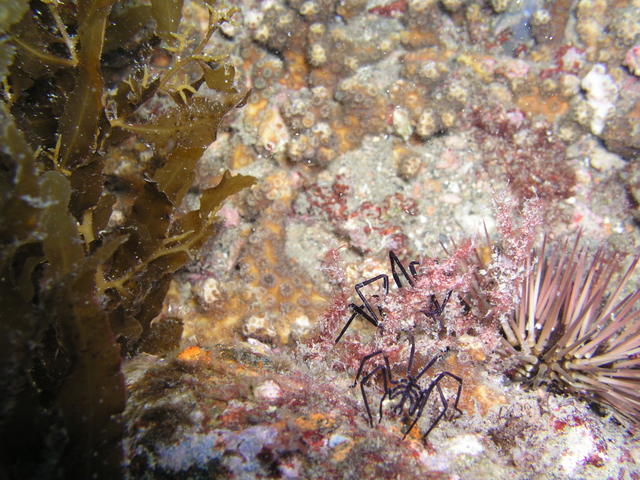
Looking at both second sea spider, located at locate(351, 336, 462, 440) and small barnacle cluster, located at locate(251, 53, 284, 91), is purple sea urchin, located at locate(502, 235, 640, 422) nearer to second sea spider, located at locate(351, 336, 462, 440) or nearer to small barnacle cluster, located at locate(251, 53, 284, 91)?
second sea spider, located at locate(351, 336, 462, 440)

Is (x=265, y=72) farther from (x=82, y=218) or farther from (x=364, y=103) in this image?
(x=82, y=218)

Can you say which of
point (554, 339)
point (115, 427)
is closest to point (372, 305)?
point (554, 339)

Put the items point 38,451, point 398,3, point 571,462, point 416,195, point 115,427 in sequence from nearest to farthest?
point 38,451 < point 115,427 < point 571,462 < point 416,195 < point 398,3

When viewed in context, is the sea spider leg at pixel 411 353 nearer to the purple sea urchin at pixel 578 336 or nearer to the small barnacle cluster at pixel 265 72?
the purple sea urchin at pixel 578 336

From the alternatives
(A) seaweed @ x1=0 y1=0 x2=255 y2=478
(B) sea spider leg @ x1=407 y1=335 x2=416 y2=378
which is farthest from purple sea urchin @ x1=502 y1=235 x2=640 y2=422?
(A) seaweed @ x1=0 y1=0 x2=255 y2=478

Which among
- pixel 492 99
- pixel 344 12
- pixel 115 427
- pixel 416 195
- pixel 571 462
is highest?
pixel 344 12

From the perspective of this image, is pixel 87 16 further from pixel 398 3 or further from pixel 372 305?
pixel 398 3
